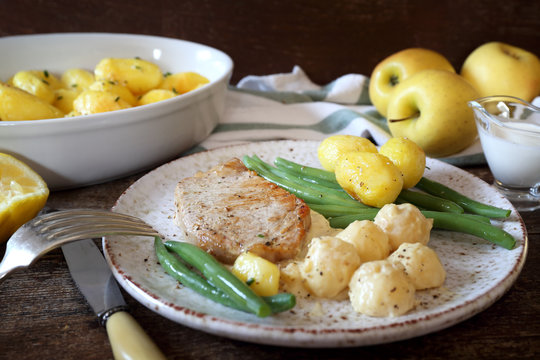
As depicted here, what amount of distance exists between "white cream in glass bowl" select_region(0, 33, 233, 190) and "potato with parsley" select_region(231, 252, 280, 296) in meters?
0.89

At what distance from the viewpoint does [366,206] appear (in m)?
1.66

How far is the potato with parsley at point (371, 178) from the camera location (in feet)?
5.19

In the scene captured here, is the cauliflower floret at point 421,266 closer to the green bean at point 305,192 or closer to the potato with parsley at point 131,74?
the green bean at point 305,192

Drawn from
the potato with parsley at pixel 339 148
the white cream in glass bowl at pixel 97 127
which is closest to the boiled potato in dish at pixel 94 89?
the white cream in glass bowl at pixel 97 127

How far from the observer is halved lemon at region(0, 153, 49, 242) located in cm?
151

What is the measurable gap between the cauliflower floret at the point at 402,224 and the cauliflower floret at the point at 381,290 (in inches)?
7.1

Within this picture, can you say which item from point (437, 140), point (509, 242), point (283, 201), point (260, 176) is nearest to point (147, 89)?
point (260, 176)

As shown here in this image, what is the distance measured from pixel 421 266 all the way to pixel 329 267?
23 cm

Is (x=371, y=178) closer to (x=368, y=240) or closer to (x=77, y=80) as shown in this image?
(x=368, y=240)

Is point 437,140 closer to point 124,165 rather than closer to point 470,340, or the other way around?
point 470,340

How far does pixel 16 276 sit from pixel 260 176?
881 mm

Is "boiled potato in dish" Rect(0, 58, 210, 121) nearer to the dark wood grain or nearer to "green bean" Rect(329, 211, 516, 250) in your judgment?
the dark wood grain

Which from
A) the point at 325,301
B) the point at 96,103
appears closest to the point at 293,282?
the point at 325,301

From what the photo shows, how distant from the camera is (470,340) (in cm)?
121
